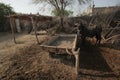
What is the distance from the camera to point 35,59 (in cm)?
672

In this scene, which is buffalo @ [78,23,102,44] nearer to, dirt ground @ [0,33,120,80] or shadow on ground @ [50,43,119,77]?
shadow on ground @ [50,43,119,77]

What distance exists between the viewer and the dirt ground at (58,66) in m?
4.95

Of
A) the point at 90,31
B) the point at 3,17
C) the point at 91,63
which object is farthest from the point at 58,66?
the point at 3,17

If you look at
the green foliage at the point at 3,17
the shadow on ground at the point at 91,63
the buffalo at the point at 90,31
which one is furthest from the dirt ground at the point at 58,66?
the green foliage at the point at 3,17

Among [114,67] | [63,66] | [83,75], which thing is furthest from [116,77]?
[63,66]

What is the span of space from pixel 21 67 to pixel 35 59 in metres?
1.03

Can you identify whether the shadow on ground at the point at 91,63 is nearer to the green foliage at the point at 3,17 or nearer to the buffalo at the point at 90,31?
the buffalo at the point at 90,31

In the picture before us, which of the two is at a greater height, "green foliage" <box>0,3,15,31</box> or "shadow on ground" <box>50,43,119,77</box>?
"green foliage" <box>0,3,15,31</box>

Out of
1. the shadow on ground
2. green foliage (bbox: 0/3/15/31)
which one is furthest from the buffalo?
green foliage (bbox: 0/3/15/31)

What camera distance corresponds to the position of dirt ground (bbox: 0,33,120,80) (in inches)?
195

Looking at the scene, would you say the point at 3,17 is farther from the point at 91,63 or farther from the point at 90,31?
the point at 91,63

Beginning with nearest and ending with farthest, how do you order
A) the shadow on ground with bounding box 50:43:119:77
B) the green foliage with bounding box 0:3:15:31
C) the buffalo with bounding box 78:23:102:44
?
the shadow on ground with bounding box 50:43:119:77
the buffalo with bounding box 78:23:102:44
the green foliage with bounding box 0:3:15:31

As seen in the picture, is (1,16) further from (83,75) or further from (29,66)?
(83,75)

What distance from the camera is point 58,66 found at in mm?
5832
